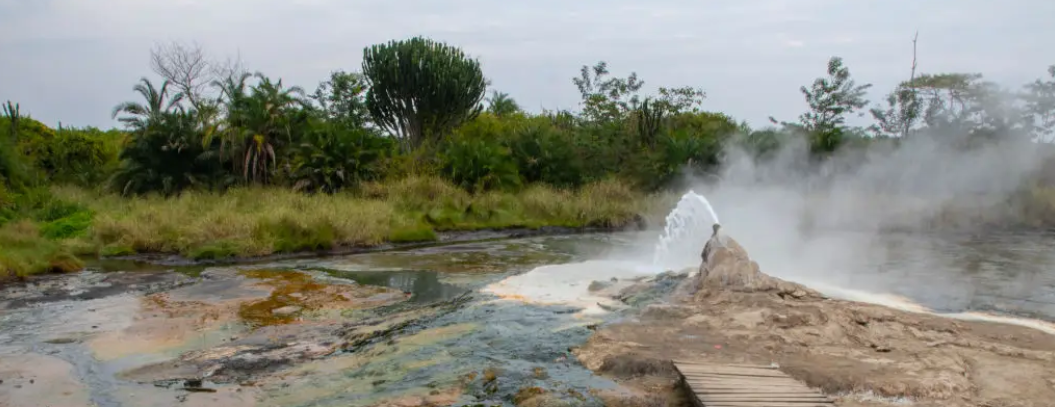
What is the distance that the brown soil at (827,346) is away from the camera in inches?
200

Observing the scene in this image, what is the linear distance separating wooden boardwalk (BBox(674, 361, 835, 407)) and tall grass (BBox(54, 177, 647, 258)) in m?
10.5

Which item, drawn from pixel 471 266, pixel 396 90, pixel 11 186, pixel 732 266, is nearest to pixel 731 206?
pixel 471 266

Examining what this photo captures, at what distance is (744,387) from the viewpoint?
189 inches

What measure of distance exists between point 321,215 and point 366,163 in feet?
19.7

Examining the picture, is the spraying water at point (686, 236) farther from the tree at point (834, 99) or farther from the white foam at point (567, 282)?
the tree at point (834, 99)

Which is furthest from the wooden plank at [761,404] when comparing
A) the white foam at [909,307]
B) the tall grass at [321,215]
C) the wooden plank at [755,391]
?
the tall grass at [321,215]

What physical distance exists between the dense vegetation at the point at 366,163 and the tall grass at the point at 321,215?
0.05 meters

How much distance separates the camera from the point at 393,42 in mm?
25938

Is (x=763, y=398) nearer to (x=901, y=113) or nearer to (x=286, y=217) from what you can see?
(x=286, y=217)

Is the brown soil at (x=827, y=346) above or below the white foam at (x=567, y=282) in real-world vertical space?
above

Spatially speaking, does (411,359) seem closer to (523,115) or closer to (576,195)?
(576,195)

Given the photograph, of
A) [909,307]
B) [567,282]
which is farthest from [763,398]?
[567,282]

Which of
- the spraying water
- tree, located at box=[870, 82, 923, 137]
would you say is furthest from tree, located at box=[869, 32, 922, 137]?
the spraying water

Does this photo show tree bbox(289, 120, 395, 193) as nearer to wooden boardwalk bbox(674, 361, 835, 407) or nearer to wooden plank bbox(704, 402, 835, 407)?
wooden boardwalk bbox(674, 361, 835, 407)
